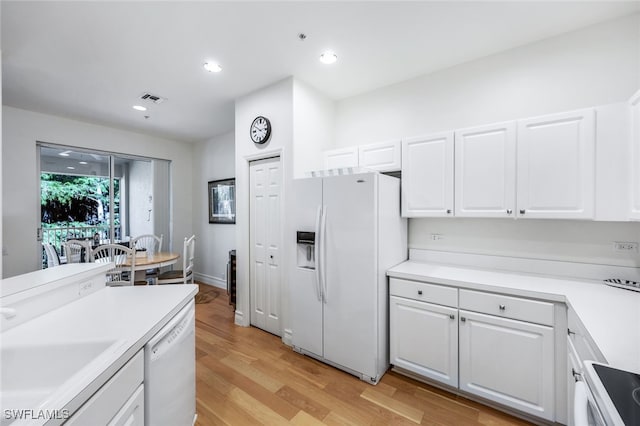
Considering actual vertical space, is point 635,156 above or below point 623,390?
above

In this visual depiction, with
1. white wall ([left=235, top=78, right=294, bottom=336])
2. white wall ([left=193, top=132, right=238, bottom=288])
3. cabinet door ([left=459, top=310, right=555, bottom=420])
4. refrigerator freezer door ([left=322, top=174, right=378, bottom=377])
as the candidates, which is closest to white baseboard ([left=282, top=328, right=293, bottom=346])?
white wall ([left=235, top=78, right=294, bottom=336])

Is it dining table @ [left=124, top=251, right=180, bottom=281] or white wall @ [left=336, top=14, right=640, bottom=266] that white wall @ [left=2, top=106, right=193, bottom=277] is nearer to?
dining table @ [left=124, top=251, right=180, bottom=281]

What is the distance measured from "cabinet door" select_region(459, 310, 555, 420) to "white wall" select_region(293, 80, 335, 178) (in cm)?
205

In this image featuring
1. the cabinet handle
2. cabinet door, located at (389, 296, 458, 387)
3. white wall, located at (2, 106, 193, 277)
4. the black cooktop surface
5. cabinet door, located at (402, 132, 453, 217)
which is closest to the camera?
the black cooktop surface

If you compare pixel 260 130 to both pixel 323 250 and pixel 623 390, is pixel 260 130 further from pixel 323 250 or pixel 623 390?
pixel 623 390

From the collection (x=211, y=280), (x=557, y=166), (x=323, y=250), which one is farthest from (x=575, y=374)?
(x=211, y=280)

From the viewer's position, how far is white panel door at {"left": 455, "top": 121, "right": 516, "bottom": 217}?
2.04 m

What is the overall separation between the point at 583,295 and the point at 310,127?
2.68 meters

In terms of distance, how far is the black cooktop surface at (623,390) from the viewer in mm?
736

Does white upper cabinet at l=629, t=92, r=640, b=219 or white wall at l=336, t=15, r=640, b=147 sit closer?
white upper cabinet at l=629, t=92, r=640, b=219

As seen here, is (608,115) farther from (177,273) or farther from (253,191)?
(177,273)

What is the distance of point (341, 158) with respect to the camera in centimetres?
294

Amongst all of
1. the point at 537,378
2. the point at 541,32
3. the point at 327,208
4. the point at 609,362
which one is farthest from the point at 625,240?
the point at 327,208

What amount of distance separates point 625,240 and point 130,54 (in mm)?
4316
